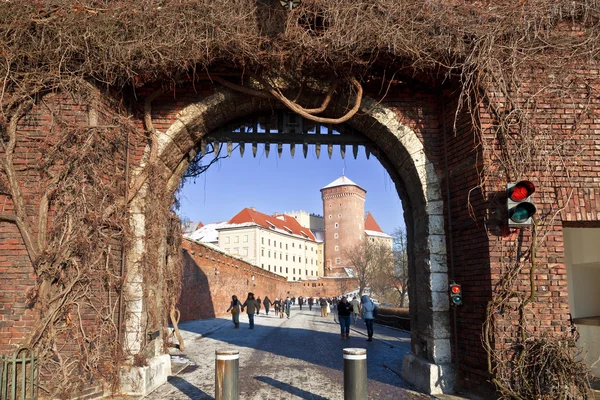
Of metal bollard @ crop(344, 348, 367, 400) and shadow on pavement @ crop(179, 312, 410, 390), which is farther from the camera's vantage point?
shadow on pavement @ crop(179, 312, 410, 390)

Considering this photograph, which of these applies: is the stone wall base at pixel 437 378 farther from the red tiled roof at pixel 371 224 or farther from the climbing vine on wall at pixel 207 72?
the red tiled roof at pixel 371 224

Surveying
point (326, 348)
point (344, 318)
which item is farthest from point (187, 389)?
point (344, 318)

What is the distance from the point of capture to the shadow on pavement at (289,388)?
240 inches

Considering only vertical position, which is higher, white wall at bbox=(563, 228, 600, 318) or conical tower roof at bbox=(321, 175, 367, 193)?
conical tower roof at bbox=(321, 175, 367, 193)

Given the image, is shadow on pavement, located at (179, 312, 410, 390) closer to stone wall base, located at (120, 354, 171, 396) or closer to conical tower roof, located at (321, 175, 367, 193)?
stone wall base, located at (120, 354, 171, 396)

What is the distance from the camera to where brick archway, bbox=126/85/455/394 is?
6422mm

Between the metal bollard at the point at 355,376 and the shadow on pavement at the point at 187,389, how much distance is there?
207 centimetres

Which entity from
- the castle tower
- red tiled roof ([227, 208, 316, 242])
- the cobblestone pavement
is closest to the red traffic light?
the cobblestone pavement

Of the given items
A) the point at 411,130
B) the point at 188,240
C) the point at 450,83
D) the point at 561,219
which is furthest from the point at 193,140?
the point at 188,240

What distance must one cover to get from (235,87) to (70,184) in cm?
255

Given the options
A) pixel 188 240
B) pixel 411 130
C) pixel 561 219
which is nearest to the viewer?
pixel 561 219

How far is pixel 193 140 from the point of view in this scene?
7422 mm

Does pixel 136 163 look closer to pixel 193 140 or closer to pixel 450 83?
pixel 193 140

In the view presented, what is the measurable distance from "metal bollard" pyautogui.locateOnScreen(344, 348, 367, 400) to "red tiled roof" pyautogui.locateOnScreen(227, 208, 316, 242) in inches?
2414
